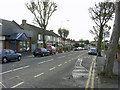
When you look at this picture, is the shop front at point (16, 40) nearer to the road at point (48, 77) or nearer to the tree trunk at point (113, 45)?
the road at point (48, 77)

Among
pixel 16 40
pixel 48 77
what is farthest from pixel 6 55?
pixel 16 40

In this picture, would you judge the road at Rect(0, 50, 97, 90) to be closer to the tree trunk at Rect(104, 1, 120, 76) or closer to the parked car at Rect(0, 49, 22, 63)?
the tree trunk at Rect(104, 1, 120, 76)

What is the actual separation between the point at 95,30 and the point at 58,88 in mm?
31440

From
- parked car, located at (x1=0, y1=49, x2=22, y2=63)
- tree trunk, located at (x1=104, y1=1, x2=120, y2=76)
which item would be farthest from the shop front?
tree trunk, located at (x1=104, y1=1, x2=120, y2=76)

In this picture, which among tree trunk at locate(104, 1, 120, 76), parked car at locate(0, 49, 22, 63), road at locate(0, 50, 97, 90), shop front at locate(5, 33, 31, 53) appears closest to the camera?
road at locate(0, 50, 97, 90)

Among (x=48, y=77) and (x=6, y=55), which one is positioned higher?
(x=6, y=55)

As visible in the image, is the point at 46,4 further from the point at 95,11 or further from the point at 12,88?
the point at 12,88

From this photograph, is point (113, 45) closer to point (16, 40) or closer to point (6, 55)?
point (6, 55)

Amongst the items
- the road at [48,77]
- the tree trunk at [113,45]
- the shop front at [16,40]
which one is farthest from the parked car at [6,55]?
the tree trunk at [113,45]

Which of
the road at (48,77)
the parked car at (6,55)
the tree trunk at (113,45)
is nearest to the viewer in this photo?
the road at (48,77)

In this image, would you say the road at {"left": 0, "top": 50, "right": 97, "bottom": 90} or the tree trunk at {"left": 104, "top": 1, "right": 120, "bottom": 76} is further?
the tree trunk at {"left": 104, "top": 1, "right": 120, "bottom": 76}

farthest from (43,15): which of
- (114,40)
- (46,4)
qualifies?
(114,40)

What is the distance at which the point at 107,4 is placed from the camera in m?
23.7

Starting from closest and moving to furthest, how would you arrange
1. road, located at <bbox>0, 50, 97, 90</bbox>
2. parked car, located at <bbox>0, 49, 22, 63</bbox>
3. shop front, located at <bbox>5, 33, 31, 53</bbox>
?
road, located at <bbox>0, 50, 97, 90</bbox> → parked car, located at <bbox>0, 49, 22, 63</bbox> → shop front, located at <bbox>5, 33, 31, 53</bbox>
